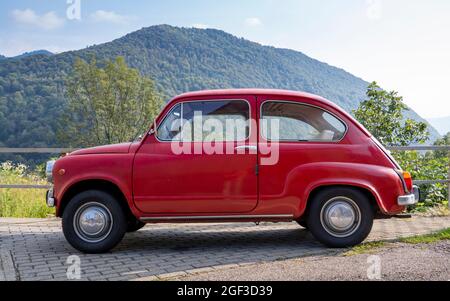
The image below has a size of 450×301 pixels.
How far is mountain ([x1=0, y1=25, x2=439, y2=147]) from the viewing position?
5909cm

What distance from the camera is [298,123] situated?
600 centimetres

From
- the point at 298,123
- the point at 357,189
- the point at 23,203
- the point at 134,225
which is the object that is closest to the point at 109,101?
the point at 23,203

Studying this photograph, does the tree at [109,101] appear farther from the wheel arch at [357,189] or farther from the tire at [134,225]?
the wheel arch at [357,189]

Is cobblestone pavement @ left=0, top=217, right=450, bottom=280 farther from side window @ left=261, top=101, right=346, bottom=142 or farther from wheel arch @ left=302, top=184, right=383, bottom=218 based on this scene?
side window @ left=261, top=101, right=346, bottom=142

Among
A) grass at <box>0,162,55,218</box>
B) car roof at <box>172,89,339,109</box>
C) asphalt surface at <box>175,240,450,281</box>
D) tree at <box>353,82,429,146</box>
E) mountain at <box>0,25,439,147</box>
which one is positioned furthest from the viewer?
mountain at <box>0,25,439,147</box>

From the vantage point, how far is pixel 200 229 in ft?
24.7

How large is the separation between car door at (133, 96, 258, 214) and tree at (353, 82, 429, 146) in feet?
44.1

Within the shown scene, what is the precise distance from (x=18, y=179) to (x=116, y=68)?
57214mm

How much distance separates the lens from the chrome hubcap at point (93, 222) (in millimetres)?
5695

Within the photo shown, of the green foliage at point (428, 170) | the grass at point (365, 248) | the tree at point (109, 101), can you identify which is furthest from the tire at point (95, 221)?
the tree at point (109, 101)

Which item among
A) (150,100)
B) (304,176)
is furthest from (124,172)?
(150,100)

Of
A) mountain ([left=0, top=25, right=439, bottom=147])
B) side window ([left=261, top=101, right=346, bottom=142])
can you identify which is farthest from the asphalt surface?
mountain ([left=0, top=25, right=439, bottom=147])

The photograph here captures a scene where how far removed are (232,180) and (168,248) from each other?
51.7 inches

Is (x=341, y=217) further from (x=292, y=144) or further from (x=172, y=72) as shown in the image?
(x=172, y=72)
